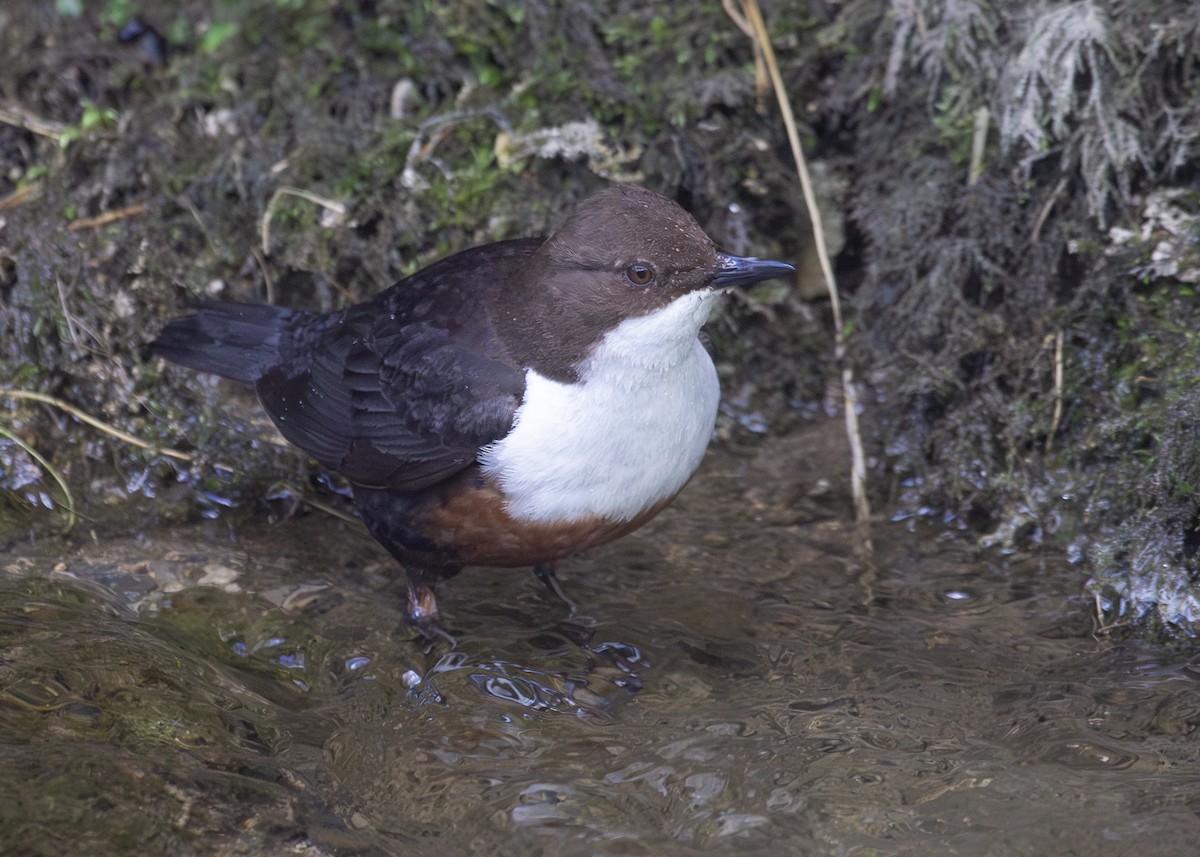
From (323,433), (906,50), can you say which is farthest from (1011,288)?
(323,433)

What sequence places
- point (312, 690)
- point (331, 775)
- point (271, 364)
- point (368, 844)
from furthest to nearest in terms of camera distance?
1. point (271, 364)
2. point (312, 690)
3. point (331, 775)
4. point (368, 844)

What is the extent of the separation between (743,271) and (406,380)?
104 centimetres

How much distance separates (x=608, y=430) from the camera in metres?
3.27

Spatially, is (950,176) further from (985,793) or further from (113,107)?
(113,107)

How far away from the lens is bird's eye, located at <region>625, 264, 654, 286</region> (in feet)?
10.8

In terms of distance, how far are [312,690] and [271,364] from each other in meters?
1.18

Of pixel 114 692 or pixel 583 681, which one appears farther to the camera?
pixel 583 681

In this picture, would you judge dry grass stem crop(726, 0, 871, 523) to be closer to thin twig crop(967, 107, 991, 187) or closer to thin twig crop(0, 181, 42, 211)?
thin twig crop(967, 107, 991, 187)

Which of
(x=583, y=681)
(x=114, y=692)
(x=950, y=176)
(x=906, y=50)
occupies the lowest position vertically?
(x=583, y=681)

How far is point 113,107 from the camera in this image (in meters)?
5.11

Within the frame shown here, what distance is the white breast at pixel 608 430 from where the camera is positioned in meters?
3.27

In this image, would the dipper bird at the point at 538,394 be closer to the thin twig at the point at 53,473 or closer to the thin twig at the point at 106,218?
the thin twig at the point at 53,473

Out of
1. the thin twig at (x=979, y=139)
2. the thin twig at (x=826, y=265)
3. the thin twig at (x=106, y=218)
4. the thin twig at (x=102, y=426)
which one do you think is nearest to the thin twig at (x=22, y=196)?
the thin twig at (x=106, y=218)

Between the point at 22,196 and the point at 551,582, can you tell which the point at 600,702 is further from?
the point at 22,196
